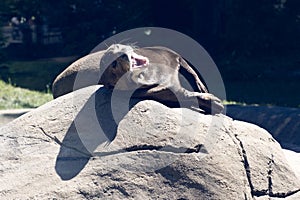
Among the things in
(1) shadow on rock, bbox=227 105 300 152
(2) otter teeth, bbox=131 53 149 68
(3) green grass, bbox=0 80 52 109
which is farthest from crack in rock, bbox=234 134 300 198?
(3) green grass, bbox=0 80 52 109

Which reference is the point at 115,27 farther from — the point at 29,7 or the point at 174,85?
the point at 174,85

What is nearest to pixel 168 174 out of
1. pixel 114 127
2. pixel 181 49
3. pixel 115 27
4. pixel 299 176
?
pixel 114 127

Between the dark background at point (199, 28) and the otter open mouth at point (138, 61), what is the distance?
29.8 feet

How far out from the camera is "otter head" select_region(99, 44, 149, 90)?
4.92m

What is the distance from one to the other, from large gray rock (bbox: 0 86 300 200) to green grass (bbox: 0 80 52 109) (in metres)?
6.64

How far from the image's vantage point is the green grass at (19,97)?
11.8 m

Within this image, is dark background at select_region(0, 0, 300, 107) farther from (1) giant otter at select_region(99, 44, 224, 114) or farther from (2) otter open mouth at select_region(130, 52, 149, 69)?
(2) otter open mouth at select_region(130, 52, 149, 69)

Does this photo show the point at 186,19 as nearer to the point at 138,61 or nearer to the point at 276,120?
the point at 276,120

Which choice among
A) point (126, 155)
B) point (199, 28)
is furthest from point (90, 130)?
point (199, 28)

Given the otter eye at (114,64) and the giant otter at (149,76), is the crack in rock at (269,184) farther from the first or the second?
the otter eye at (114,64)

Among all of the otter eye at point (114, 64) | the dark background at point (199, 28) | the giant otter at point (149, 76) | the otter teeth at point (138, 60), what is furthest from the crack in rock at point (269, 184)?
the dark background at point (199, 28)

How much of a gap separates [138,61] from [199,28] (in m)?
11.7

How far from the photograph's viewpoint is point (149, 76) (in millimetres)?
5164

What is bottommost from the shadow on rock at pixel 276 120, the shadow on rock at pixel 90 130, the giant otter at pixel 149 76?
the shadow on rock at pixel 276 120
